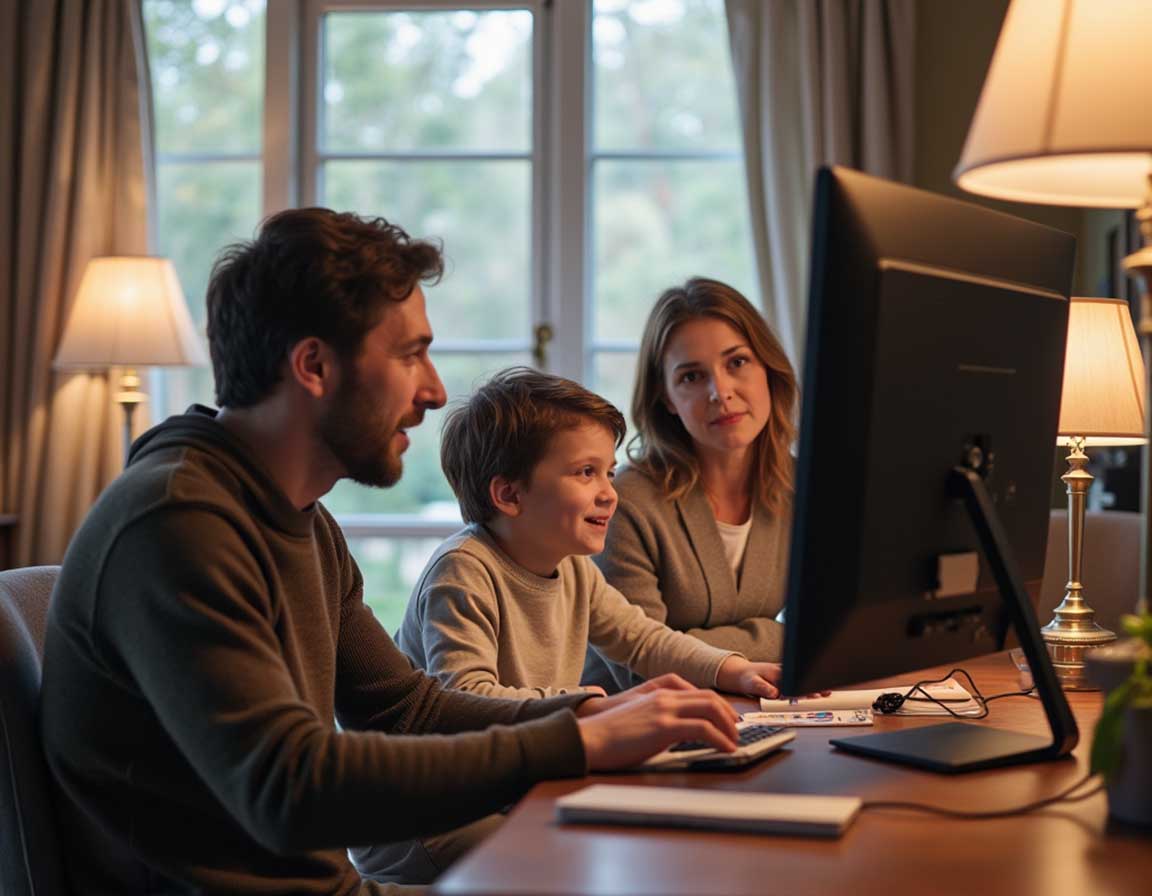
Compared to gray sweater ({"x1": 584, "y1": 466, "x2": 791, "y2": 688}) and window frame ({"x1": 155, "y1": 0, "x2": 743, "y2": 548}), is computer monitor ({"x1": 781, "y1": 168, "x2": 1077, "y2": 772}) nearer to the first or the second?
gray sweater ({"x1": 584, "y1": 466, "x2": 791, "y2": 688})

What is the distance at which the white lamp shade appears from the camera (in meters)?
3.52

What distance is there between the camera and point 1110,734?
1055 mm

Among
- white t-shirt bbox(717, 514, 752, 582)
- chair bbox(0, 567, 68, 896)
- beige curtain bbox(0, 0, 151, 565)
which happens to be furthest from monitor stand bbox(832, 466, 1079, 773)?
beige curtain bbox(0, 0, 151, 565)

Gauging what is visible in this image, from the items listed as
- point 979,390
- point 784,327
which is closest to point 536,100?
point 784,327

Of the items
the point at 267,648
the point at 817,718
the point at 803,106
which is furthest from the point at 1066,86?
the point at 803,106

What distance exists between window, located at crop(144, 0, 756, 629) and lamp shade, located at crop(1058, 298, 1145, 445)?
219 centimetres

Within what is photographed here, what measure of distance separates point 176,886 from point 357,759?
0.92 feet

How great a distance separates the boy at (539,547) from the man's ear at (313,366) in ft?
1.70

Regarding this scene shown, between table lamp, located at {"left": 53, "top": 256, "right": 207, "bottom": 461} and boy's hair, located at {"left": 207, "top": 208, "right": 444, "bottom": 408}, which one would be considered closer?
boy's hair, located at {"left": 207, "top": 208, "right": 444, "bottom": 408}

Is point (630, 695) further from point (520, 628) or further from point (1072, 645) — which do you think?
point (1072, 645)

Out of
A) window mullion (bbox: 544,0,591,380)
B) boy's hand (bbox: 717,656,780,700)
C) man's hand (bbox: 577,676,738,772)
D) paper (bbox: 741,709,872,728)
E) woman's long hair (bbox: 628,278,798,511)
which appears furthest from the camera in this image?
window mullion (bbox: 544,0,591,380)

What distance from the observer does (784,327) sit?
379 cm

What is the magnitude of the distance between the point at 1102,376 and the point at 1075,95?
86 centimetres

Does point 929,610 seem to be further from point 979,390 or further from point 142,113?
point 142,113
